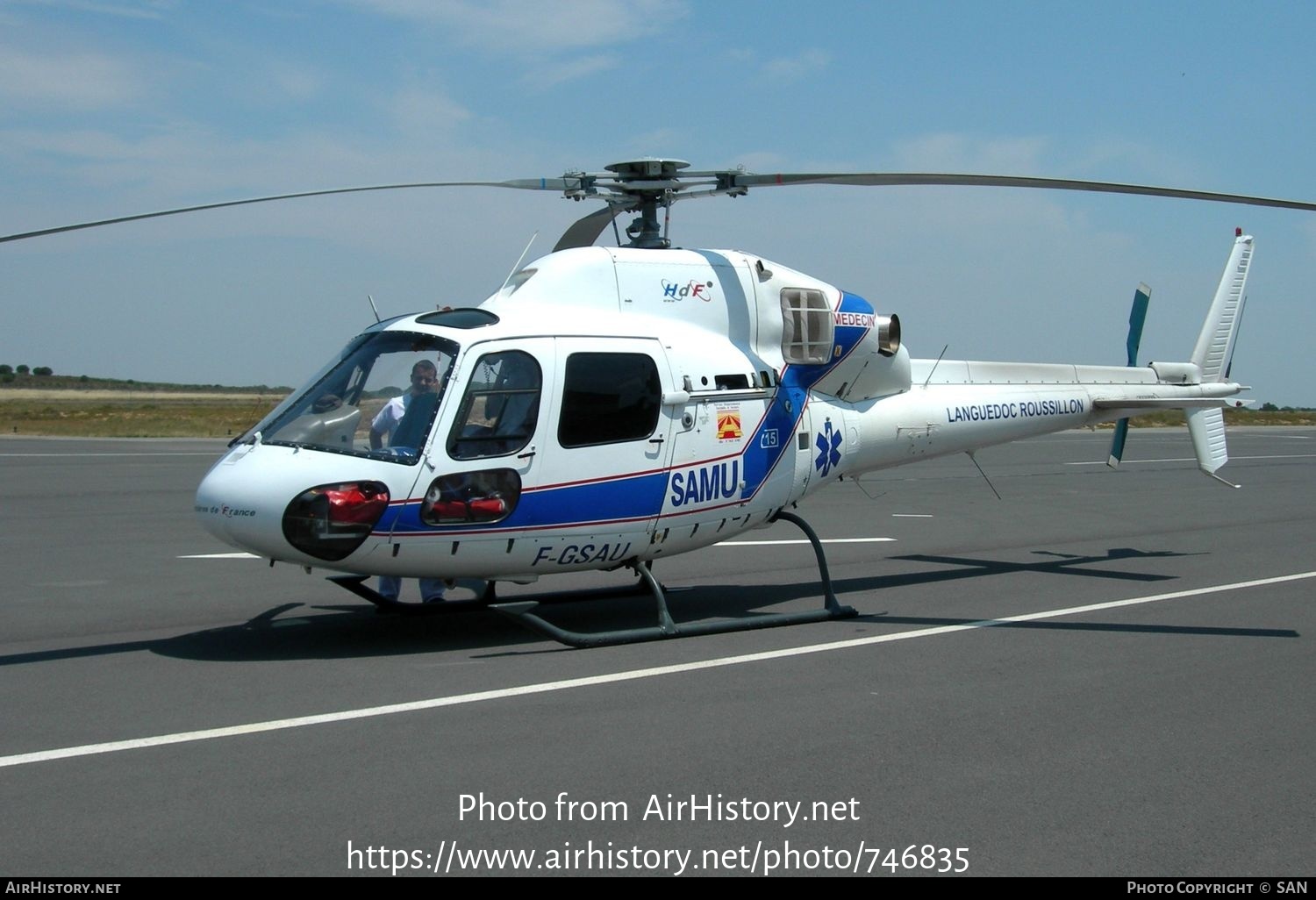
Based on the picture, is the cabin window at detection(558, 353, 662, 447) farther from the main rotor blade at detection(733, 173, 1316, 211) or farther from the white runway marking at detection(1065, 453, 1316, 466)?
the white runway marking at detection(1065, 453, 1316, 466)

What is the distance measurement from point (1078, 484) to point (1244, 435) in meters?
30.8

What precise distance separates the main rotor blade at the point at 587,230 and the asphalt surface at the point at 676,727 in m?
3.04

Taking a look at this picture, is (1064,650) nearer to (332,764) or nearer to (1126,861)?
(1126,861)

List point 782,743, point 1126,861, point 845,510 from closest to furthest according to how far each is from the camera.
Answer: point 1126,861, point 782,743, point 845,510

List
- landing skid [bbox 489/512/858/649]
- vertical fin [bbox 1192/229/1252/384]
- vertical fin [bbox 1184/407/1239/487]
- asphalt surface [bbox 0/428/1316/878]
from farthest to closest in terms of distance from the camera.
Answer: vertical fin [bbox 1192/229/1252/384] → vertical fin [bbox 1184/407/1239/487] → landing skid [bbox 489/512/858/649] → asphalt surface [bbox 0/428/1316/878]

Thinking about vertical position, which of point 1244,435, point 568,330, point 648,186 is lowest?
point 1244,435

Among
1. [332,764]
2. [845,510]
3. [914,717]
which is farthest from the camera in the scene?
[845,510]

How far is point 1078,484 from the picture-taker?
21953mm

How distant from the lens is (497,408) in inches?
296

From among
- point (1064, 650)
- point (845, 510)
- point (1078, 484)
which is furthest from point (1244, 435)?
point (1064, 650)

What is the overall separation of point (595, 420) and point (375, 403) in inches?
59.1

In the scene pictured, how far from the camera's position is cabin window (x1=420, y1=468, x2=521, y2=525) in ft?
23.8

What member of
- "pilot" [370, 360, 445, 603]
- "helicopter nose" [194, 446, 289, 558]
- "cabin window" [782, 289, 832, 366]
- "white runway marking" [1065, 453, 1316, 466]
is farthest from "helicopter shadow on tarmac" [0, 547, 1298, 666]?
"white runway marking" [1065, 453, 1316, 466]

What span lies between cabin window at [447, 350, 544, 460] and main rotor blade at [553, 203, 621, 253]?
1629 mm
